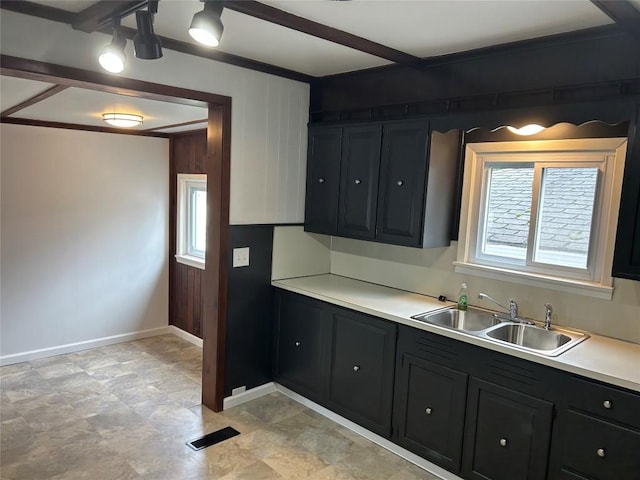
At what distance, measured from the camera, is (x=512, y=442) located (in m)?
2.38

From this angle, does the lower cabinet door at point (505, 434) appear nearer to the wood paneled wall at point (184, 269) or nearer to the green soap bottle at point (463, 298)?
the green soap bottle at point (463, 298)

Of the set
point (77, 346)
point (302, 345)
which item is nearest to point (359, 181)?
point (302, 345)

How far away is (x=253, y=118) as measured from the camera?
3369mm

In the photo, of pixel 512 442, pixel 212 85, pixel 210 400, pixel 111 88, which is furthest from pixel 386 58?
pixel 210 400

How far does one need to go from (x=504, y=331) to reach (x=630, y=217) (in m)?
0.92

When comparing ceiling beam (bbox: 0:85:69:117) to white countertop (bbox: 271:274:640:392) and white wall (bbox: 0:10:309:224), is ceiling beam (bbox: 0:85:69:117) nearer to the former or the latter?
white wall (bbox: 0:10:309:224)

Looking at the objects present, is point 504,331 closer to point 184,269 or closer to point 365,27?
point 365,27

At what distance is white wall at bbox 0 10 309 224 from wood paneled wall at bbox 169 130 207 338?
1.45 metres

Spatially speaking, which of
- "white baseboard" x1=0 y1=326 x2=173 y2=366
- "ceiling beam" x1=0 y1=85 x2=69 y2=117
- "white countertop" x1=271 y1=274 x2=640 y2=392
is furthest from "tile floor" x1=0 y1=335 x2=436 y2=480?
"ceiling beam" x1=0 y1=85 x2=69 y2=117

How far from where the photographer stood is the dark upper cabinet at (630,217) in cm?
221

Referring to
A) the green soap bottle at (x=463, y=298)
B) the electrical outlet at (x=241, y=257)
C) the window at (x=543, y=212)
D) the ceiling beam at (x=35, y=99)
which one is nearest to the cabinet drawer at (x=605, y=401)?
the window at (x=543, y=212)

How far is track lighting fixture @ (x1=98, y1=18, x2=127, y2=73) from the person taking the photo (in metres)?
2.13

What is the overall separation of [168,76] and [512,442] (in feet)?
9.13

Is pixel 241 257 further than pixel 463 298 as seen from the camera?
Yes
